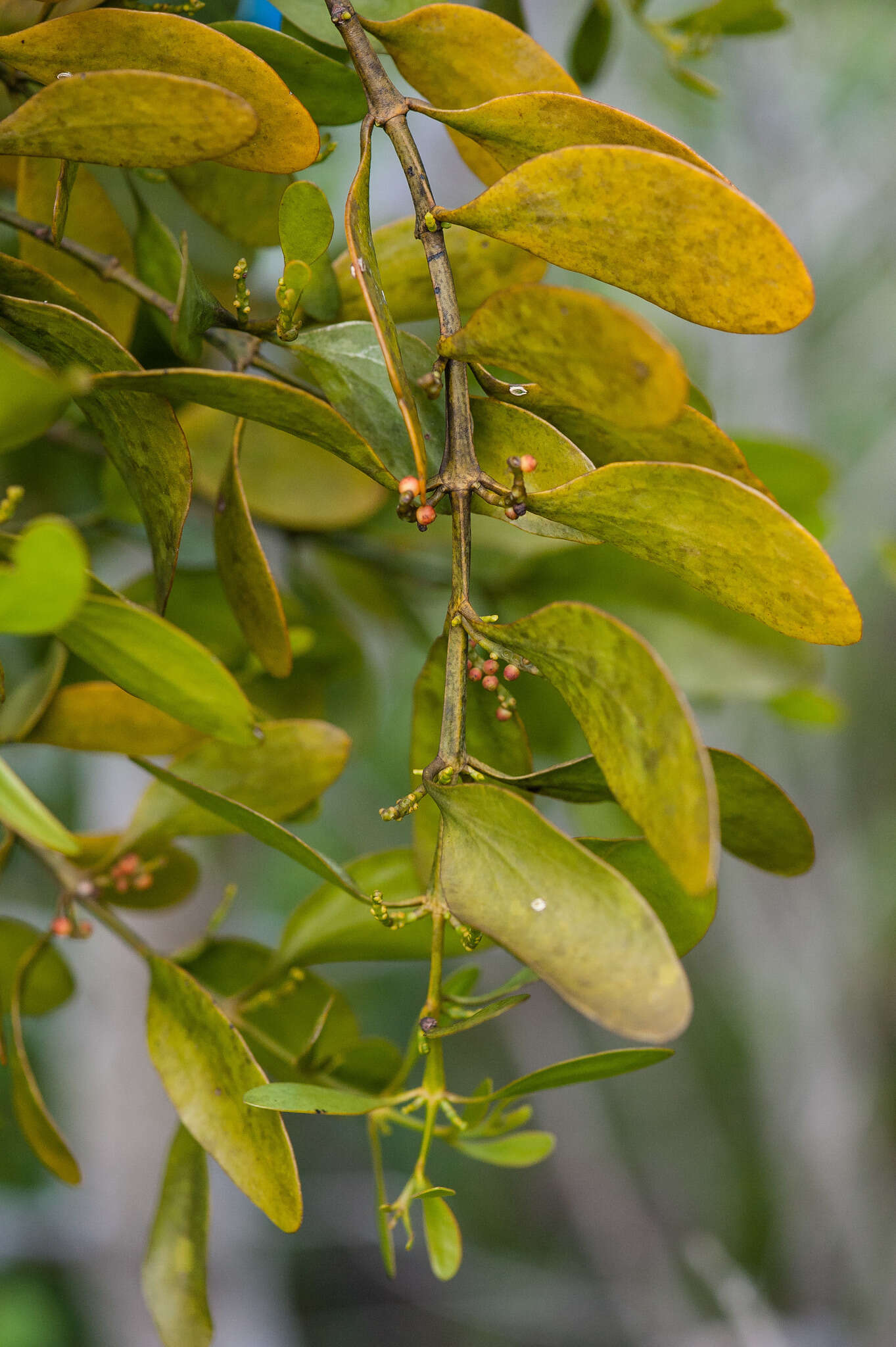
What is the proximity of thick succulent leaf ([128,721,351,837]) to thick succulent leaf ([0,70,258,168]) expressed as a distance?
12 cm

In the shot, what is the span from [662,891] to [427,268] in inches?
5.8

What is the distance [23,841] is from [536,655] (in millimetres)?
175

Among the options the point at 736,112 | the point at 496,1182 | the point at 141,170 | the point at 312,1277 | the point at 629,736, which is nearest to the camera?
the point at 629,736

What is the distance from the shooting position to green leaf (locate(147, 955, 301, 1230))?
0.55 feet

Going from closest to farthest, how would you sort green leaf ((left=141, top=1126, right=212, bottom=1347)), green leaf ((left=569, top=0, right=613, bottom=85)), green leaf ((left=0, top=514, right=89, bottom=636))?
green leaf ((left=0, top=514, right=89, bottom=636)), green leaf ((left=141, top=1126, right=212, bottom=1347)), green leaf ((left=569, top=0, right=613, bottom=85))

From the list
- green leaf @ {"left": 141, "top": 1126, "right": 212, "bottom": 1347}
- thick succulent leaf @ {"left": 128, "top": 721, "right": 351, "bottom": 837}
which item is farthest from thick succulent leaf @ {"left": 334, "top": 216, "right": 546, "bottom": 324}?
green leaf @ {"left": 141, "top": 1126, "right": 212, "bottom": 1347}

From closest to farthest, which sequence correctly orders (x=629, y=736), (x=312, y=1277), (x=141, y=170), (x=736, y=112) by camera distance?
(x=629, y=736)
(x=141, y=170)
(x=736, y=112)
(x=312, y=1277)

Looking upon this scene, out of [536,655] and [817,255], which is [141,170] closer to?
[536,655]

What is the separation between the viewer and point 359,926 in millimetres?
243

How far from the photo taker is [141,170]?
0.80 feet

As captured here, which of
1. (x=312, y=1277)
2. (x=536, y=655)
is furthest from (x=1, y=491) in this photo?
(x=312, y=1277)

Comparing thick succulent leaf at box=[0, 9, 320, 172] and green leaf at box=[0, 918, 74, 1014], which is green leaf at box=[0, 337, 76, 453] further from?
green leaf at box=[0, 918, 74, 1014]

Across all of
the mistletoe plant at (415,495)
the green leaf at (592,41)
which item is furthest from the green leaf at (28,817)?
the green leaf at (592,41)

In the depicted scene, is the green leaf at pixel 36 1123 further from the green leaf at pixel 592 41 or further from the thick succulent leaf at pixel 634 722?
the green leaf at pixel 592 41
